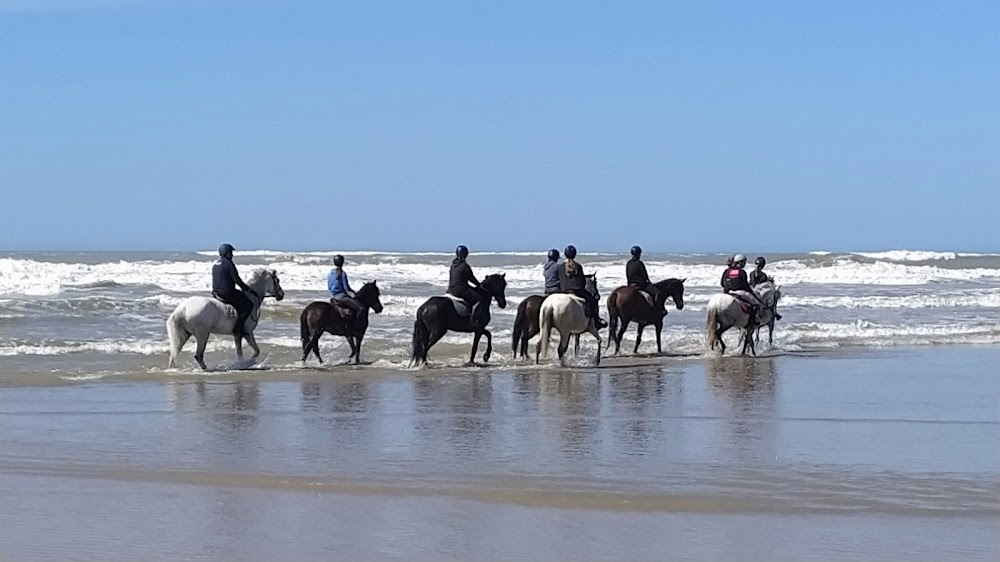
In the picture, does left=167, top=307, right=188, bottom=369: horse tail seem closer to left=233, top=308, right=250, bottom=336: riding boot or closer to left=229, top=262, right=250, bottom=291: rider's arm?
left=233, top=308, right=250, bottom=336: riding boot

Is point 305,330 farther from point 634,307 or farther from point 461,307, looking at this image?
point 634,307

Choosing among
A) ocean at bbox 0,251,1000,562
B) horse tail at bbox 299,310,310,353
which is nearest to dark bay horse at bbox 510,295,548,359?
ocean at bbox 0,251,1000,562

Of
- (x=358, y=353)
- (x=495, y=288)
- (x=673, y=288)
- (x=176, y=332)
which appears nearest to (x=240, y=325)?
(x=176, y=332)

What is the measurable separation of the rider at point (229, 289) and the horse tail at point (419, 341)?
2.49m

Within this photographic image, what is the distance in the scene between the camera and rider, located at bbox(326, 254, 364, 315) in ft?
59.9

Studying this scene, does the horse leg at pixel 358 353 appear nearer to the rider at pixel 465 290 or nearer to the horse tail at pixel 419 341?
the horse tail at pixel 419 341

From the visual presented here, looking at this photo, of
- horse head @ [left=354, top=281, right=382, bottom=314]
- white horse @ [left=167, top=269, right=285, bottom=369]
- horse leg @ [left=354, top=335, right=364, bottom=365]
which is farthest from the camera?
horse leg @ [left=354, top=335, right=364, bottom=365]

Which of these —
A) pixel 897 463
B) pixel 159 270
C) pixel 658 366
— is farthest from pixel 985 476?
pixel 159 270

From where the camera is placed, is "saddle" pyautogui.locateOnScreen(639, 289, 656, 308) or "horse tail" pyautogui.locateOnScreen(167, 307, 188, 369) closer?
"horse tail" pyautogui.locateOnScreen(167, 307, 188, 369)

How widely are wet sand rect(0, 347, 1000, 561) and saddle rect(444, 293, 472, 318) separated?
193 cm

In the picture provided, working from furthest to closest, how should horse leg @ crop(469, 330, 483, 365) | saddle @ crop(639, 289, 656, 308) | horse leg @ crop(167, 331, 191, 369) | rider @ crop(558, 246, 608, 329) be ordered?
saddle @ crop(639, 289, 656, 308), rider @ crop(558, 246, 608, 329), horse leg @ crop(469, 330, 483, 365), horse leg @ crop(167, 331, 191, 369)

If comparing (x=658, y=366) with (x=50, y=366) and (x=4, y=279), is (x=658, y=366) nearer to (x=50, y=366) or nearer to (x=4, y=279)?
(x=50, y=366)

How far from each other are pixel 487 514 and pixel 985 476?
4079 mm

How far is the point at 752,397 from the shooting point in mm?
14336
